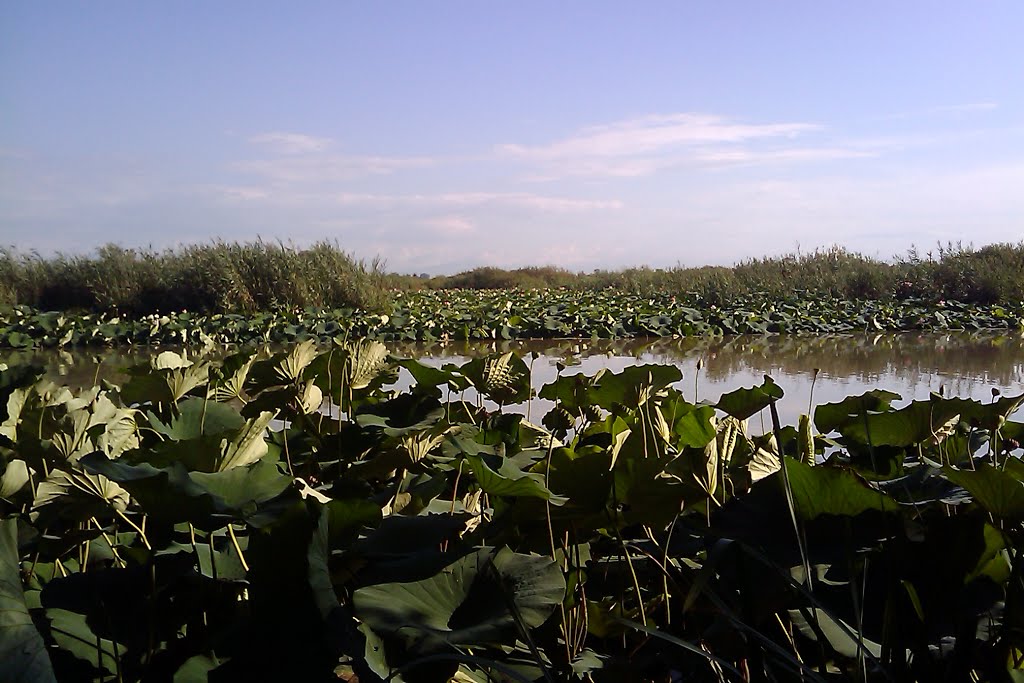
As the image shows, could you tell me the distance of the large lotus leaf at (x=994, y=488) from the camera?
0.64 m

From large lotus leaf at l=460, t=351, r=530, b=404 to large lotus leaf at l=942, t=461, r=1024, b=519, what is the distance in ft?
2.40

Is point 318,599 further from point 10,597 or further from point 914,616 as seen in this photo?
point 914,616

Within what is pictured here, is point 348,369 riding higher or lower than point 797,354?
higher

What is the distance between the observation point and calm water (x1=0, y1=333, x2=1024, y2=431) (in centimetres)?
383

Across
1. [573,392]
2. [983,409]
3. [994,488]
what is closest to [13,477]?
[573,392]

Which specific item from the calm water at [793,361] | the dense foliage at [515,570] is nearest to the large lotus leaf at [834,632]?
the dense foliage at [515,570]

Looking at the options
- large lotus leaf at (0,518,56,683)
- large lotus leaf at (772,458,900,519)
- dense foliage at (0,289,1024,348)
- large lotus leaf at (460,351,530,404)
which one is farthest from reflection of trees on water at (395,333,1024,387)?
large lotus leaf at (0,518,56,683)

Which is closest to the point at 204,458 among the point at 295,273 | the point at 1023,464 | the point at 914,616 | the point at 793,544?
the point at 793,544

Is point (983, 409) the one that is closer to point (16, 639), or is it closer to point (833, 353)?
point (16, 639)

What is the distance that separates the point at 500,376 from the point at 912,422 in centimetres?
56

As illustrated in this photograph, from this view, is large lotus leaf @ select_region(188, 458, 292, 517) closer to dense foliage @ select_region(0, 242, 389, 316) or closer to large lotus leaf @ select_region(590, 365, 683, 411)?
large lotus leaf @ select_region(590, 365, 683, 411)

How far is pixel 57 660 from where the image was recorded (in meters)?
0.82

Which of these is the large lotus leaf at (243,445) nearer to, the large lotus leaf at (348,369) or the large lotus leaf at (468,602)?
the large lotus leaf at (468,602)

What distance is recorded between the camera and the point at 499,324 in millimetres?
7938
